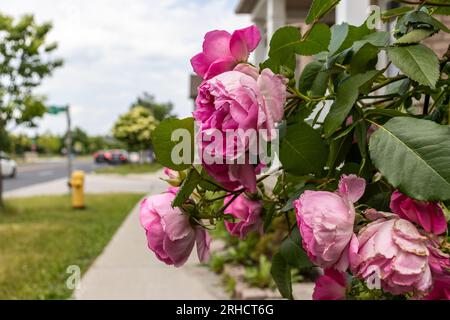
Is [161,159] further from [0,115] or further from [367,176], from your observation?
[0,115]

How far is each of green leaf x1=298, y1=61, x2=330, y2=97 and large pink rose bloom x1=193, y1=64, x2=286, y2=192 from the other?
0.21 meters

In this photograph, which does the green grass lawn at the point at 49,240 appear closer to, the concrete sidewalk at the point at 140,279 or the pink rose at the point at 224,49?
the concrete sidewalk at the point at 140,279

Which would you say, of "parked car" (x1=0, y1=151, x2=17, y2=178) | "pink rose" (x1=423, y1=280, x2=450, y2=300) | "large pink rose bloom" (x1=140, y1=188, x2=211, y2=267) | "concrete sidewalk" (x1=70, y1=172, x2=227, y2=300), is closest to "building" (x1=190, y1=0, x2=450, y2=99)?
"large pink rose bloom" (x1=140, y1=188, x2=211, y2=267)

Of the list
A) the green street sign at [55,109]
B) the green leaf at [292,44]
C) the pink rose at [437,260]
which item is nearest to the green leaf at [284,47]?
the green leaf at [292,44]

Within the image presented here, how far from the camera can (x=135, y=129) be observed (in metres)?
43.2

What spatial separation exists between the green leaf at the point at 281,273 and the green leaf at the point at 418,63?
17.0 inches

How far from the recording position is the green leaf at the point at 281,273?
1.07 m

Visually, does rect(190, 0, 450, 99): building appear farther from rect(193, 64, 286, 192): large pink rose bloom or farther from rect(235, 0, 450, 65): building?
rect(193, 64, 286, 192): large pink rose bloom

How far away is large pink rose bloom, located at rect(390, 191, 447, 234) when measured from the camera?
71cm

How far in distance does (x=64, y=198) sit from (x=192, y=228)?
1694 cm

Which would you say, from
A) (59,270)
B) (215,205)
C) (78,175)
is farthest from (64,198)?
(215,205)

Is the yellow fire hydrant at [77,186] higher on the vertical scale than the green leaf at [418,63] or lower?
lower
